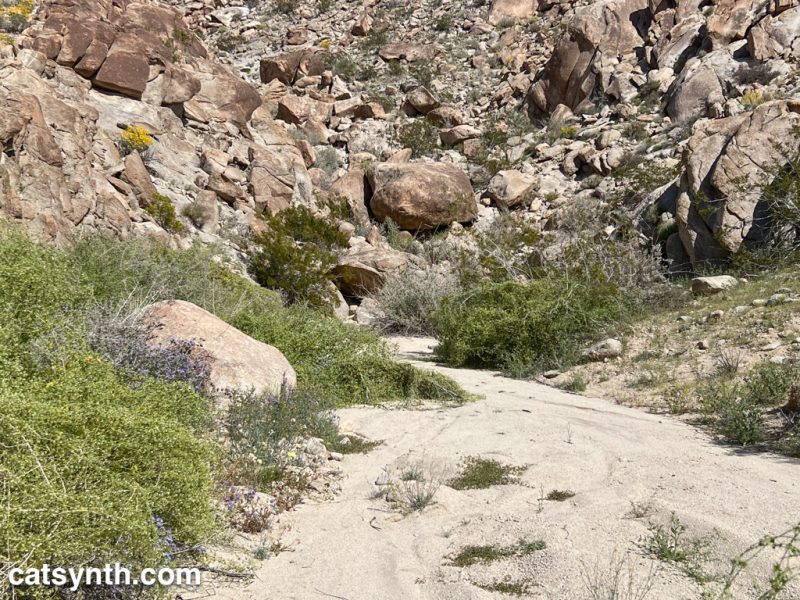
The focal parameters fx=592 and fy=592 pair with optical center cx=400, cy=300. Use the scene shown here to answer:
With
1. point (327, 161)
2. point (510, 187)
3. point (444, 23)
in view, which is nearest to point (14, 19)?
point (327, 161)

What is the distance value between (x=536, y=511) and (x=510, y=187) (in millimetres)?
18353

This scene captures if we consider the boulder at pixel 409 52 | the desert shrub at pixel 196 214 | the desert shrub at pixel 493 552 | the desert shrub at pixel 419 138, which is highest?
the boulder at pixel 409 52

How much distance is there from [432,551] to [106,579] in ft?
4.93

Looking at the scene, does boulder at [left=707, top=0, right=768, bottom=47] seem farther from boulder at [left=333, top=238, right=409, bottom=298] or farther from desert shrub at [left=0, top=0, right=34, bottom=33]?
desert shrub at [left=0, top=0, right=34, bottom=33]

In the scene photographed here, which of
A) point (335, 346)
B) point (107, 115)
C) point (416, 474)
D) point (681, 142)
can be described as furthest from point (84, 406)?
point (681, 142)

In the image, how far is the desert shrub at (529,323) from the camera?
27.1 ft

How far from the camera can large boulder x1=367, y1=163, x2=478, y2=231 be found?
64.1ft

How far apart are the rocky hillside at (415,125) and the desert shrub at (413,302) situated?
8.84ft

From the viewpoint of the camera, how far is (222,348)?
17.6 feet

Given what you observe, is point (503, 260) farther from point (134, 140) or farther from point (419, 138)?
point (419, 138)

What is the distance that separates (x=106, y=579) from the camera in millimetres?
2006

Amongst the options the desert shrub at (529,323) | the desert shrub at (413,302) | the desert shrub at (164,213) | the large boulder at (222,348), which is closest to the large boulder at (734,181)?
the desert shrub at (529,323)

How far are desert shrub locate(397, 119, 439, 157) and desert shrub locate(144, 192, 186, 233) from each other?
12228 millimetres

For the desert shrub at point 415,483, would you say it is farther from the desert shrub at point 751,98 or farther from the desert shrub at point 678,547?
the desert shrub at point 751,98
